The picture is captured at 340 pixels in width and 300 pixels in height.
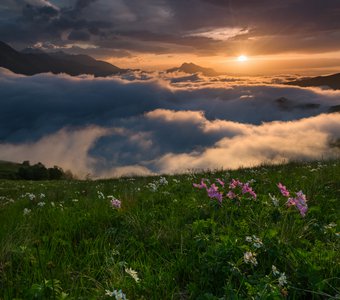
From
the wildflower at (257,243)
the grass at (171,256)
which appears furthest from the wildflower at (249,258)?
the wildflower at (257,243)

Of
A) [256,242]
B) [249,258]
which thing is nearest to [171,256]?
[256,242]

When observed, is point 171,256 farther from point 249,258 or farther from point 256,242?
point 249,258

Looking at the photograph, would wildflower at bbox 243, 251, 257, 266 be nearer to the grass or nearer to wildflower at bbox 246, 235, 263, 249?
the grass

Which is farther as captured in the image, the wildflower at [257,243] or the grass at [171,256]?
the wildflower at [257,243]

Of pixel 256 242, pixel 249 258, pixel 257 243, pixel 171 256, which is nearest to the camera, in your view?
pixel 249 258

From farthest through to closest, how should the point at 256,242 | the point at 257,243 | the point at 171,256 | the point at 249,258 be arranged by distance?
1. the point at 171,256
2. the point at 256,242
3. the point at 257,243
4. the point at 249,258

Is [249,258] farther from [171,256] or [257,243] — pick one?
[171,256]

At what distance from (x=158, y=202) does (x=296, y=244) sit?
4422mm

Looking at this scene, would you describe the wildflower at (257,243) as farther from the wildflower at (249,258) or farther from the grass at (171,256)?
the wildflower at (249,258)

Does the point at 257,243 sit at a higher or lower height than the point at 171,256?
higher

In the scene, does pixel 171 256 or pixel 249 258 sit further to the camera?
pixel 171 256

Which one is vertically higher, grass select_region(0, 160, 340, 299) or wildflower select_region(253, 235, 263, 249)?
wildflower select_region(253, 235, 263, 249)

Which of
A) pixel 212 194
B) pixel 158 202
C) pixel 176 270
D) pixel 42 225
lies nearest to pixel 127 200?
pixel 158 202

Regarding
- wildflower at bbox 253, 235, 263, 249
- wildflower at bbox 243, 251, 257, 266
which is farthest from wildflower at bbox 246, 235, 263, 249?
wildflower at bbox 243, 251, 257, 266
